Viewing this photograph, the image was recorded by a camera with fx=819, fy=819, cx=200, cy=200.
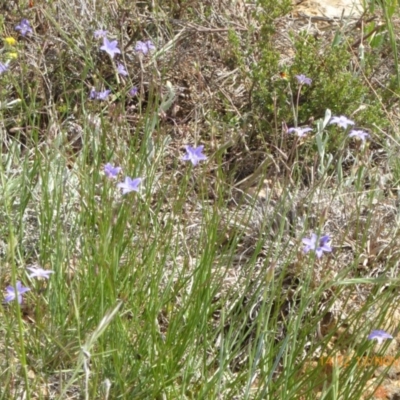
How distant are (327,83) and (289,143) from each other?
273 mm

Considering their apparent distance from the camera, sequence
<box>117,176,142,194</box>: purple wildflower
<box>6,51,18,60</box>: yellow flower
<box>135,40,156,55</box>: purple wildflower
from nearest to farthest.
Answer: <box>117,176,142,194</box>: purple wildflower < <box>135,40,156,55</box>: purple wildflower < <box>6,51,18,60</box>: yellow flower

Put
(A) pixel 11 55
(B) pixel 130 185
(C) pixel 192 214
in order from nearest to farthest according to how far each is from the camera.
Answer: (B) pixel 130 185 < (C) pixel 192 214 < (A) pixel 11 55

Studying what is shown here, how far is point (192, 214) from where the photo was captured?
103 inches

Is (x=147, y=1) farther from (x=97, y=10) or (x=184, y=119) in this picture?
(x=184, y=119)

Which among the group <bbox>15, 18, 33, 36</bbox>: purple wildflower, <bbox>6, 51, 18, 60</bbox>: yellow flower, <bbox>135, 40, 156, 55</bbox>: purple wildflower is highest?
<bbox>15, 18, 33, 36</bbox>: purple wildflower

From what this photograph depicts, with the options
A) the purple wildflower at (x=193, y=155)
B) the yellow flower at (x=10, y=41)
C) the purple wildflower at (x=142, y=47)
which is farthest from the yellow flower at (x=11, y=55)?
the purple wildflower at (x=193, y=155)

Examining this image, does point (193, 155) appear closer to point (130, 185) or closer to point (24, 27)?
point (130, 185)

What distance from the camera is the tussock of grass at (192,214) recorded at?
1.77 meters

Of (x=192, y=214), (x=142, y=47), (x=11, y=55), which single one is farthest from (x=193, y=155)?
(x=11, y=55)

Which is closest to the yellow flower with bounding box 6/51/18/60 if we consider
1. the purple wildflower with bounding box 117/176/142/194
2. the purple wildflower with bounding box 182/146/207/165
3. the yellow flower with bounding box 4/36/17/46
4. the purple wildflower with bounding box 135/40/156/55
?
the yellow flower with bounding box 4/36/17/46

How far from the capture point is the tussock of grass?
1.77 metres

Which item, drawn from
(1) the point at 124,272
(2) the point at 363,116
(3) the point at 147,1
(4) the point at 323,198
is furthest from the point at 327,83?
(1) the point at 124,272

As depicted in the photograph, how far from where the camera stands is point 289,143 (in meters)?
3.17

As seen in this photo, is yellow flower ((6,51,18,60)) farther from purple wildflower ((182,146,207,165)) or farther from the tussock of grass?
purple wildflower ((182,146,207,165))
